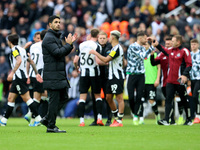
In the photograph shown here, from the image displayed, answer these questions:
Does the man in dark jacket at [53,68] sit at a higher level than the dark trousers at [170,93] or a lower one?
higher

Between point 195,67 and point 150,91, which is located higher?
point 195,67

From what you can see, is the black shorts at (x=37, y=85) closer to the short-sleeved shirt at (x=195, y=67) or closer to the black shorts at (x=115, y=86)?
the black shorts at (x=115, y=86)

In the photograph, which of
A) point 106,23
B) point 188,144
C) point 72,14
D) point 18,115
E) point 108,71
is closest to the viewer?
point 188,144

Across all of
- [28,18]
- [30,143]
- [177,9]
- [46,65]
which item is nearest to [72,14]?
[28,18]

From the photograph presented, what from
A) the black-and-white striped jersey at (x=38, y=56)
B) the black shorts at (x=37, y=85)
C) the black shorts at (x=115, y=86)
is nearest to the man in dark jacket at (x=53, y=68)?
the black shorts at (x=115, y=86)

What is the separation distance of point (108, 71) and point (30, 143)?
18.6 ft

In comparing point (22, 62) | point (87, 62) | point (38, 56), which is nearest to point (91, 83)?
point (87, 62)

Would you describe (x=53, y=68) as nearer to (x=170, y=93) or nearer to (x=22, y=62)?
(x=22, y=62)

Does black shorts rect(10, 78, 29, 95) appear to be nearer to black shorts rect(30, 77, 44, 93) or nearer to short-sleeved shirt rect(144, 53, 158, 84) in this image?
black shorts rect(30, 77, 44, 93)

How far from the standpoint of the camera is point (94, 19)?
25953 millimetres

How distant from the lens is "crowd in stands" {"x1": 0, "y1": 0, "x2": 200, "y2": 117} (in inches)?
862

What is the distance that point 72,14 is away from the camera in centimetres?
2628

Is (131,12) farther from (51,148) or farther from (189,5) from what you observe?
(51,148)

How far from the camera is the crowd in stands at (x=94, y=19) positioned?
21906 millimetres
